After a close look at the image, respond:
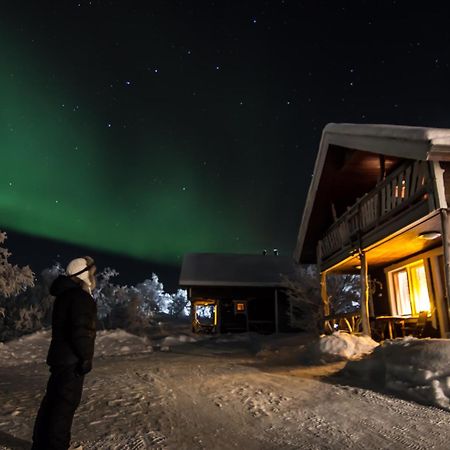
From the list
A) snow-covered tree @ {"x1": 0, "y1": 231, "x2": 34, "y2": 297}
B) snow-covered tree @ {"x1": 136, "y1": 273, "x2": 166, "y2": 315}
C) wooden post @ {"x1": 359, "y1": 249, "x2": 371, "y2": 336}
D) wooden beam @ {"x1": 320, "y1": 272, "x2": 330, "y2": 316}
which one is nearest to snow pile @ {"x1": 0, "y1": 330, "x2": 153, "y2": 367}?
snow-covered tree @ {"x1": 0, "y1": 231, "x2": 34, "y2": 297}

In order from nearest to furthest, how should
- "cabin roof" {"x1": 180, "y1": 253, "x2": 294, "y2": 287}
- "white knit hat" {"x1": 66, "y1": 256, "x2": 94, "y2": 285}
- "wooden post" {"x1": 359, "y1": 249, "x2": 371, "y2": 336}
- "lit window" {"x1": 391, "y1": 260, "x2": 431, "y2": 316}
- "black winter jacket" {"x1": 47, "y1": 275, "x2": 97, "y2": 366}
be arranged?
1. "black winter jacket" {"x1": 47, "y1": 275, "x2": 97, "y2": 366}
2. "white knit hat" {"x1": 66, "y1": 256, "x2": 94, "y2": 285}
3. "wooden post" {"x1": 359, "y1": 249, "x2": 371, "y2": 336}
4. "lit window" {"x1": 391, "y1": 260, "x2": 431, "y2": 316}
5. "cabin roof" {"x1": 180, "y1": 253, "x2": 294, "y2": 287}

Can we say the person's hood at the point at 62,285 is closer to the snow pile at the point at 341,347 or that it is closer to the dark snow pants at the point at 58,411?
the dark snow pants at the point at 58,411

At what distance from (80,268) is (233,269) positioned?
76.1ft

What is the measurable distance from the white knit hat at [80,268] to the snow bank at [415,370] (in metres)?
4.26

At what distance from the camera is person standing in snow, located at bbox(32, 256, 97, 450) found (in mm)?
2824

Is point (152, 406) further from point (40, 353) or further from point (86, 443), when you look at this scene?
point (40, 353)

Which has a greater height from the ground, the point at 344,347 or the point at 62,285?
the point at 62,285

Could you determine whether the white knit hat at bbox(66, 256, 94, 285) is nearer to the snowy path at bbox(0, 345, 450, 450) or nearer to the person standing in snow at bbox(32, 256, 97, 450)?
the person standing in snow at bbox(32, 256, 97, 450)

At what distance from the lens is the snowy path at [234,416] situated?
11.2 feet

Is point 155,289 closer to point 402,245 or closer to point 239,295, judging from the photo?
point 239,295

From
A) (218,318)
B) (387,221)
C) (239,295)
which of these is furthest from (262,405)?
A: (239,295)

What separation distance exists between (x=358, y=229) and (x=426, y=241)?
1747mm

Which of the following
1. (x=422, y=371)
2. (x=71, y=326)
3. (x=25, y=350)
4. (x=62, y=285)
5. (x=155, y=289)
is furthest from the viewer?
(x=155, y=289)

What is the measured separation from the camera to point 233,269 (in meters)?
26.3
